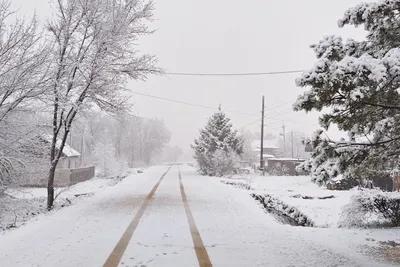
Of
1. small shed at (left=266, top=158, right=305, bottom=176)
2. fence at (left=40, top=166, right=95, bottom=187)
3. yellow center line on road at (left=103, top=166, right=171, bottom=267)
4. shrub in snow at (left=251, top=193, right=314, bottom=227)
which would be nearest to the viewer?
yellow center line on road at (left=103, top=166, right=171, bottom=267)

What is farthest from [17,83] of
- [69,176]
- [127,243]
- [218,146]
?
[218,146]

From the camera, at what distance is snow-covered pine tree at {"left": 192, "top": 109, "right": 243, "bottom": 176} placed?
3853cm

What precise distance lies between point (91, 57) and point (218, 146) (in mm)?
27064

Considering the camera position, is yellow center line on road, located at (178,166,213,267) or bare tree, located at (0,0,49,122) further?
bare tree, located at (0,0,49,122)

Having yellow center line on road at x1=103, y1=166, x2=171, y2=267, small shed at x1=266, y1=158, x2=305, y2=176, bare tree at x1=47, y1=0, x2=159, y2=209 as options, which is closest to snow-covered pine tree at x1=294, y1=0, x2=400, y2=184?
yellow center line on road at x1=103, y1=166, x2=171, y2=267

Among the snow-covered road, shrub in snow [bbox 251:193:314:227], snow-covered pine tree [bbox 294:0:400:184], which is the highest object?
snow-covered pine tree [bbox 294:0:400:184]

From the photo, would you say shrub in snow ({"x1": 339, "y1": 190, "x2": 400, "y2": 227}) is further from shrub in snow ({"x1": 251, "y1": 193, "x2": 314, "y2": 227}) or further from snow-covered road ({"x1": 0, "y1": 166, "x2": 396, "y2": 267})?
shrub in snow ({"x1": 251, "y1": 193, "x2": 314, "y2": 227})

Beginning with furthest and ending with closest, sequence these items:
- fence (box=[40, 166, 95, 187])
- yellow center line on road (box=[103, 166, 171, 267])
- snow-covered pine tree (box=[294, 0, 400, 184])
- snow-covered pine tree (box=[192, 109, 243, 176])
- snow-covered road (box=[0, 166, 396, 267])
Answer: snow-covered pine tree (box=[192, 109, 243, 176]), fence (box=[40, 166, 95, 187]), snow-covered road (box=[0, 166, 396, 267]), yellow center line on road (box=[103, 166, 171, 267]), snow-covered pine tree (box=[294, 0, 400, 184])

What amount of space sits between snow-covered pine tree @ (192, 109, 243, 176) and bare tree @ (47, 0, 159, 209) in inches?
967

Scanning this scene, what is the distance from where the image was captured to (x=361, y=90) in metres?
5.15

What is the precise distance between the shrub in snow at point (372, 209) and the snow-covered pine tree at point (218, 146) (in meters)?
28.2

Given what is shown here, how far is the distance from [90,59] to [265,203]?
33.0ft

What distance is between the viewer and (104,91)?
14.3 metres

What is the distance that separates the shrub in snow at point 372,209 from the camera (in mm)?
9828
